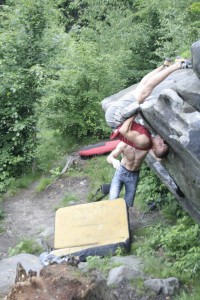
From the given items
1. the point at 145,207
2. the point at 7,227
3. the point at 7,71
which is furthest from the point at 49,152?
the point at 145,207

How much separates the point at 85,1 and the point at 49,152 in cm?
1390

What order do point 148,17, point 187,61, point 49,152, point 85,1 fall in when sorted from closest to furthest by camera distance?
1. point 187,61
2. point 49,152
3. point 148,17
4. point 85,1

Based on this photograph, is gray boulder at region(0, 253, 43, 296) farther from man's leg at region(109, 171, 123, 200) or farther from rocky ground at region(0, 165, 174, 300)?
man's leg at region(109, 171, 123, 200)

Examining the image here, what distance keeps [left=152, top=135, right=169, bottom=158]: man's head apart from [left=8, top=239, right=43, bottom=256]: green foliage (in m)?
3.68


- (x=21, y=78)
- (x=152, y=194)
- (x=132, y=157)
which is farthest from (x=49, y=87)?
(x=132, y=157)

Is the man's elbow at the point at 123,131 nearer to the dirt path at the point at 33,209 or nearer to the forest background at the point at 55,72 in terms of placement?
the dirt path at the point at 33,209

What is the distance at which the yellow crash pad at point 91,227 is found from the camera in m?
7.72

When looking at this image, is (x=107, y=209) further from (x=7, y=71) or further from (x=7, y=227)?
(x=7, y=71)

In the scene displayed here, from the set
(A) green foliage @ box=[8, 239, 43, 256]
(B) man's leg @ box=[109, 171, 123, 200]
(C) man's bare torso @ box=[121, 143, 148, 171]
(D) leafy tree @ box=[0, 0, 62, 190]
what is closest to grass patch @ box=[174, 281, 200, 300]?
(C) man's bare torso @ box=[121, 143, 148, 171]

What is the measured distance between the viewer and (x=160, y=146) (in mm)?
5559

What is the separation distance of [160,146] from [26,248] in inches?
156

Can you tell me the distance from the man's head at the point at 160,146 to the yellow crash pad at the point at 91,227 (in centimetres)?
245

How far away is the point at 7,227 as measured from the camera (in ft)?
32.3

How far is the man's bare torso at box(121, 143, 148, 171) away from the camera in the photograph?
25.5 ft
